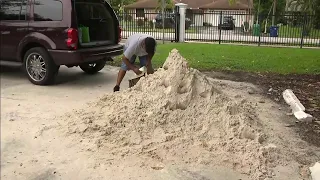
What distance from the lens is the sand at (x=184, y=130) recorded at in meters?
4.20

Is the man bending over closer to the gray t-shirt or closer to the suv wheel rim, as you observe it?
the gray t-shirt

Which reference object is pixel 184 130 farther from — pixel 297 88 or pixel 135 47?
pixel 297 88

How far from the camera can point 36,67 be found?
23.5 ft

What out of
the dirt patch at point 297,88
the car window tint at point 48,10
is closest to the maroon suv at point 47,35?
the car window tint at point 48,10

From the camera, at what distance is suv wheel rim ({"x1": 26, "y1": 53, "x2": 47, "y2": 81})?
23.4ft

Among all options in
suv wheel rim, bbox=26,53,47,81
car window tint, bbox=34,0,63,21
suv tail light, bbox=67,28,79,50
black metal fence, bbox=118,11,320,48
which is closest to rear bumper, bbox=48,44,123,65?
suv tail light, bbox=67,28,79,50

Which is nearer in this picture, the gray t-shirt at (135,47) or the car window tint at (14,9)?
the gray t-shirt at (135,47)

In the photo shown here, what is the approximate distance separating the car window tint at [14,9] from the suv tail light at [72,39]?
1.03m

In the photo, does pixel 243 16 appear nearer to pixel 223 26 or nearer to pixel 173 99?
pixel 223 26

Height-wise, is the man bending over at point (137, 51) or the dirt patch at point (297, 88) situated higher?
the man bending over at point (137, 51)

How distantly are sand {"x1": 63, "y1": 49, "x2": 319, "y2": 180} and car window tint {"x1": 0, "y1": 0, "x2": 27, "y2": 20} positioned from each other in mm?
2690

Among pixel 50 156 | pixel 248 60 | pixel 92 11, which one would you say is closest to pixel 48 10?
pixel 92 11

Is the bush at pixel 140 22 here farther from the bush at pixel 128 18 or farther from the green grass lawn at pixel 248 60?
the green grass lawn at pixel 248 60

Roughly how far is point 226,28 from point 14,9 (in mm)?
12110
